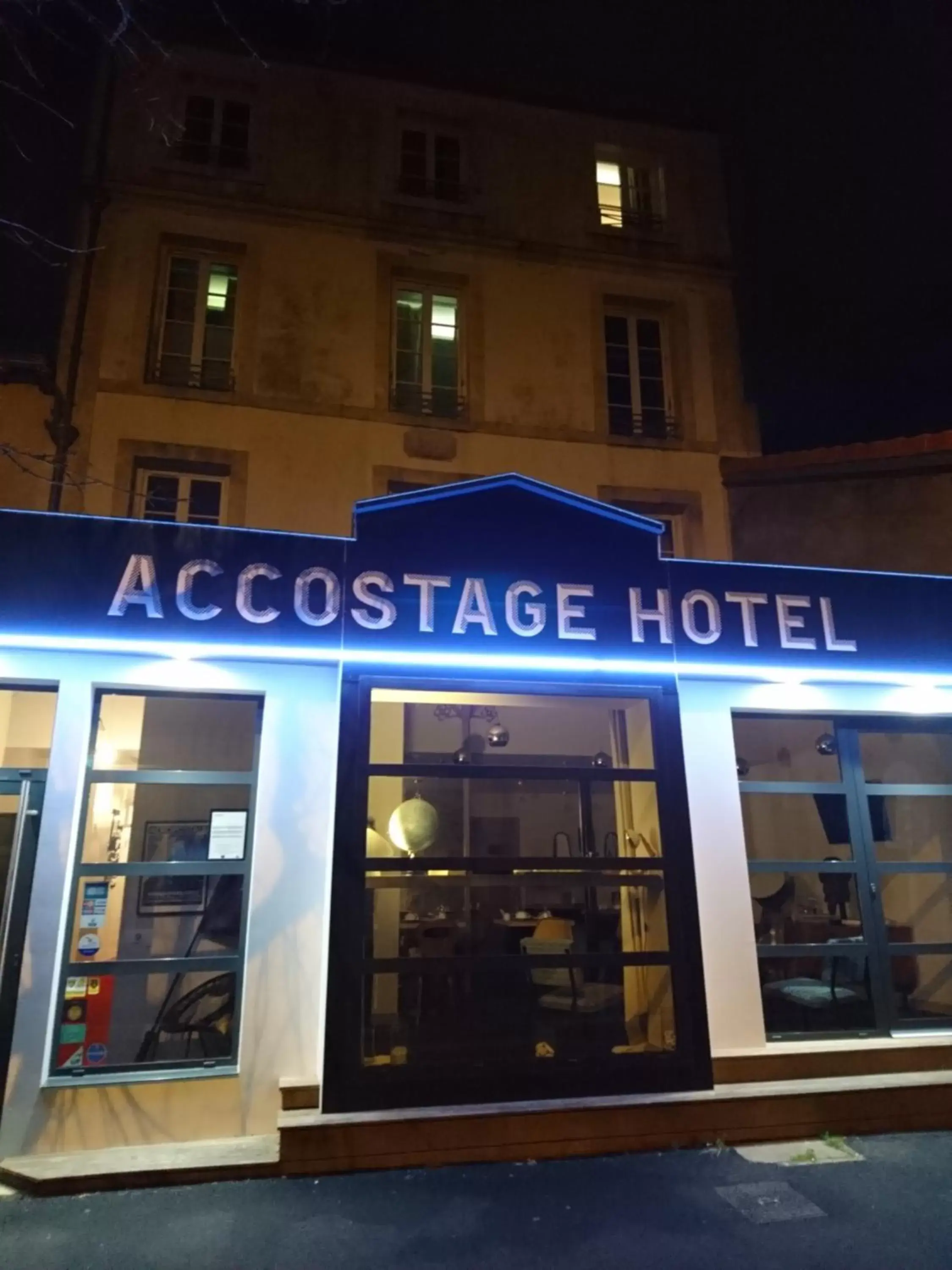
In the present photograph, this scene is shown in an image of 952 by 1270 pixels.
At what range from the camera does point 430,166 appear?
10.1 meters

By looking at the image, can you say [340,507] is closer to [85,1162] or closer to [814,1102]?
[85,1162]

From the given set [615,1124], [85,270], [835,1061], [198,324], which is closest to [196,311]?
[198,324]

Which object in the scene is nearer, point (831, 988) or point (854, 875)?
point (854, 875)

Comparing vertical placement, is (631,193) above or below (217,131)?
above

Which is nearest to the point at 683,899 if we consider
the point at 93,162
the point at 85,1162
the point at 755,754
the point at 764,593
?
the point at 764,593

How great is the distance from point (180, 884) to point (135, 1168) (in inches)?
67.5

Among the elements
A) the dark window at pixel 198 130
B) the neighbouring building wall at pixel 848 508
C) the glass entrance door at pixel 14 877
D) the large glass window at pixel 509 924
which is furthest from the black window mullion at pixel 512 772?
the dark window at pixel 198 130

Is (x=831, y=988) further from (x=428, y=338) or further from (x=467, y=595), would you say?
(x=428, y=338)

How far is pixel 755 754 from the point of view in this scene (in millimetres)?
10164

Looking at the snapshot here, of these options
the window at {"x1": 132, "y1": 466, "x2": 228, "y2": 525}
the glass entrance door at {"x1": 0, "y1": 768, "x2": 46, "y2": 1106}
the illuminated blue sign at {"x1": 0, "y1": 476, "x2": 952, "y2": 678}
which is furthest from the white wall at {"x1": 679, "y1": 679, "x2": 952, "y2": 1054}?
the window at {"x1": 132, "y1": 466, "x2": 228, "y2": 525}

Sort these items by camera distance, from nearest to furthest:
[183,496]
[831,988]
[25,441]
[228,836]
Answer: [228,836]
[831,988]
[25,441]
[183,496]

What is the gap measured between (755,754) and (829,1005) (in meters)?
4.29

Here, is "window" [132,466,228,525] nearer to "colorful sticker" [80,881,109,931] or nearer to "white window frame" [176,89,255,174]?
"white window frame" [176,89,255,174]

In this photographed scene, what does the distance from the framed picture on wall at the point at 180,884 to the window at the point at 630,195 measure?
926cm
